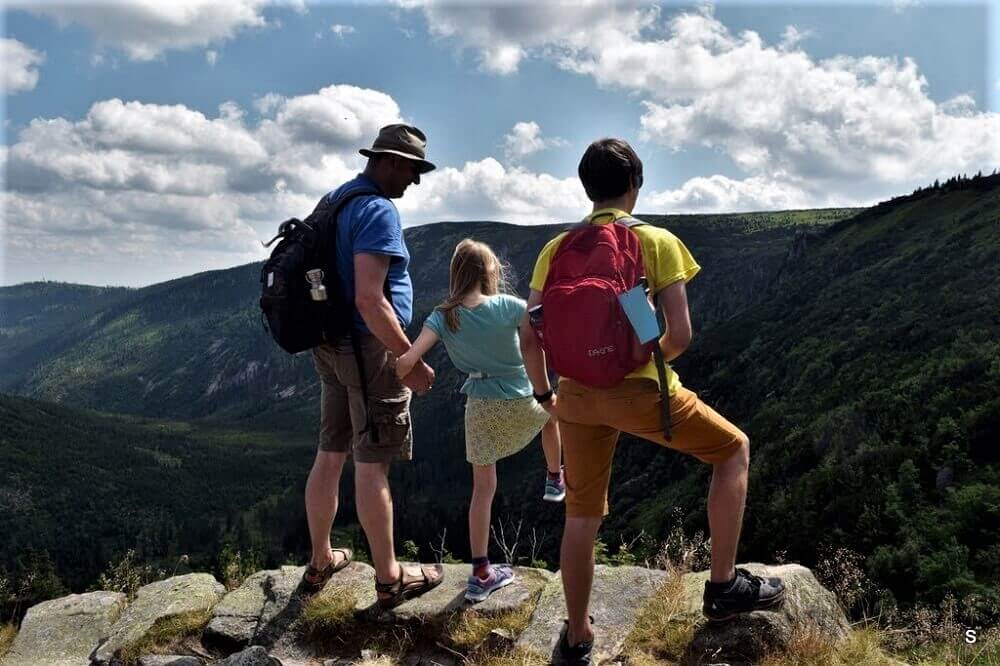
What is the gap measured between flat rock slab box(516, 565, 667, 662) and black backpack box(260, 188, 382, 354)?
223 centimetres

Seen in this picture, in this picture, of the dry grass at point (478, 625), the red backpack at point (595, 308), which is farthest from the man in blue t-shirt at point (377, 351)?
the red backpack at point (595, 308)

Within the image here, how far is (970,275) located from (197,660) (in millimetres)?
57959

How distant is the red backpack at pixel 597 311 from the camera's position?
317cm

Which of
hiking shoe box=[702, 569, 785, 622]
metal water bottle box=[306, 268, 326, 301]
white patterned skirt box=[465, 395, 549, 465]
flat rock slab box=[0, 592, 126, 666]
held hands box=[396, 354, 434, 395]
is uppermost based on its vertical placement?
metal water bottle box=[306, 268, 326, 301]

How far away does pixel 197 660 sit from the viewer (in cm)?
470

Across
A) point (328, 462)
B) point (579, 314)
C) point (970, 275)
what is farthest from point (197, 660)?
point (970, 275)

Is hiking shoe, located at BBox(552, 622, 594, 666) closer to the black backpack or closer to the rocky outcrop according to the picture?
the rocky outcrop

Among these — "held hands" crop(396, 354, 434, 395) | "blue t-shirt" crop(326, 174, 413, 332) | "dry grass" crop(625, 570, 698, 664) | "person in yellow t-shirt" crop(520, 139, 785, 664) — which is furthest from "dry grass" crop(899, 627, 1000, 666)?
"blue t-shirt" crop(326, 174, 413, 332)

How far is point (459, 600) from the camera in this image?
4.71 m

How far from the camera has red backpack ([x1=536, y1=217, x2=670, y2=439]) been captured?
3.17m

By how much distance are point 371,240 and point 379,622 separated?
269cm

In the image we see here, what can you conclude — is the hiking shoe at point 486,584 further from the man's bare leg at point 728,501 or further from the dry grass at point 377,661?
the man's bare leg at point 728,501

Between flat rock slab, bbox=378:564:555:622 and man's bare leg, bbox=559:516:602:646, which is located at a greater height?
man's bare leg, bbox=559:516:602:646

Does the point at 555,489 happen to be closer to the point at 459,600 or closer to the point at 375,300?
the point at 459,600
